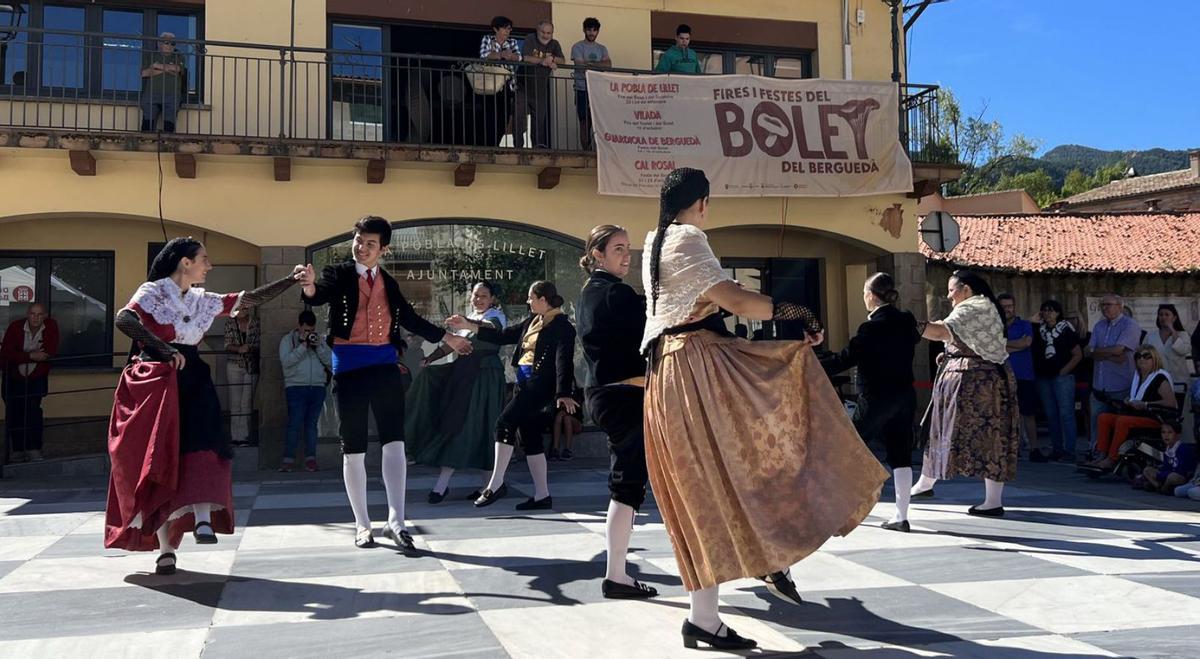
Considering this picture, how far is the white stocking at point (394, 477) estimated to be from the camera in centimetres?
607

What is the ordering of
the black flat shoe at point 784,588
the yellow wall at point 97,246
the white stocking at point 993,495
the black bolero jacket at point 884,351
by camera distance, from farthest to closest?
the yellow wall at point 97,246
the white stocking at point 993,495
the black bolero jacket at point 884,351
the black flat shoe at point 784,588

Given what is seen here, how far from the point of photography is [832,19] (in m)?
15.3

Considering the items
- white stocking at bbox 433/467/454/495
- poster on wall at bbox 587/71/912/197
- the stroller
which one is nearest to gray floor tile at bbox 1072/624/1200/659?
white stocking at bbox 433/467/454/495

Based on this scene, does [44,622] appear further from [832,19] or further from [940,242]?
[832,19]

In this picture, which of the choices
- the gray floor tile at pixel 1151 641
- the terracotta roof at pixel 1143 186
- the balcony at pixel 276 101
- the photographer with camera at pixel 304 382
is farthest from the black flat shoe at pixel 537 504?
the terracotta roof at pixel 1143 186

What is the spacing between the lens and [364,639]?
399 centimetres

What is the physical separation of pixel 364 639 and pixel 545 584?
1184 millimetres

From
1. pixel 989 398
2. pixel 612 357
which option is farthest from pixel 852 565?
pixel 989 398

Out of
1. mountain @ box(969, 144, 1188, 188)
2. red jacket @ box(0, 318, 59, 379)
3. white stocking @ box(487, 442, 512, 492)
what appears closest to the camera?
white stocking @ box(487, 442, 512, 492)

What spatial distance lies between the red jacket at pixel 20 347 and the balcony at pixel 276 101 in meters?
2.12

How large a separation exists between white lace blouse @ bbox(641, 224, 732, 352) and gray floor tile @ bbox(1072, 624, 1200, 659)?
6.72 ft

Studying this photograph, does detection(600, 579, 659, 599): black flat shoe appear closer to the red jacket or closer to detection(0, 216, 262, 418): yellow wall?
the red jacket

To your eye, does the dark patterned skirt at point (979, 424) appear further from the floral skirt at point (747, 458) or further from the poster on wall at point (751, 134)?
the poster on wall at point (751, 134)

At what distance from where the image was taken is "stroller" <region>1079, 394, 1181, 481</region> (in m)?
9.02
